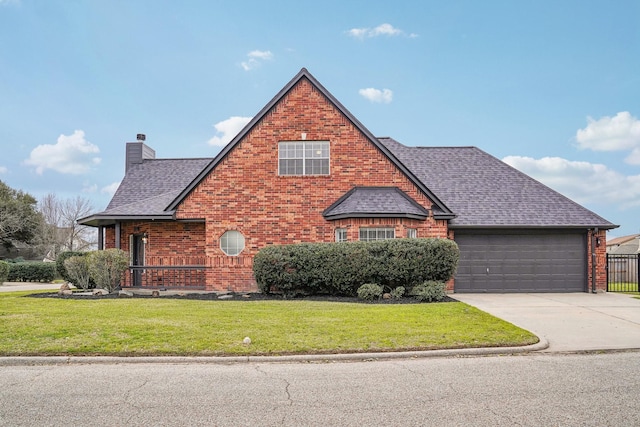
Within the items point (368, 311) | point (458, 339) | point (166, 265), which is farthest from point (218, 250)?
point (458, 339)

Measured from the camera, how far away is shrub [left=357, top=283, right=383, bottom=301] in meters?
13.8

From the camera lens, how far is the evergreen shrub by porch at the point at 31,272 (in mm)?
28766

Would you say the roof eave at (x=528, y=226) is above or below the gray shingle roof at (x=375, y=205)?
below

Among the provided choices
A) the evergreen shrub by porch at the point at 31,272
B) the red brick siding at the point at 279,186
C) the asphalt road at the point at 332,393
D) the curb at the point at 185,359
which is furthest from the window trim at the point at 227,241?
the evergreen shrub by porch at the point at 31,272

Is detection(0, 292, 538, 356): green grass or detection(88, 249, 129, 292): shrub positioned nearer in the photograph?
detection(0, 292, 538, 356): green grass

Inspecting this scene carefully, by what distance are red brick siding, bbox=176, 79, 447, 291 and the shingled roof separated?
1691mm

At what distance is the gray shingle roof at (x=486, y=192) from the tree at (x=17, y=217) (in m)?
34.4

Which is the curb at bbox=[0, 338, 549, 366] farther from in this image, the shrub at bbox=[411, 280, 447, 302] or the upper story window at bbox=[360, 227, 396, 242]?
the upper story window at bbox=[360, 227, 396, 242]

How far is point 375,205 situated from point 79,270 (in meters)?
9.97

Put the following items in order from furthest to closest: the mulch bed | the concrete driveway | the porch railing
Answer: the porch railing → the mulch bed → the concrete driveway

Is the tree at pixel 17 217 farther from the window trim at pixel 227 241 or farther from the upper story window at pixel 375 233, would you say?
the upper story window at pixel 375 233

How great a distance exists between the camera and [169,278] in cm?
1823

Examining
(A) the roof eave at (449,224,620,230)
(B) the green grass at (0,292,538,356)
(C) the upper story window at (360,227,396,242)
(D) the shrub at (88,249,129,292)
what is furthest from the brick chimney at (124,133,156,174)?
(A) the roof eave at (449,224,620,230)

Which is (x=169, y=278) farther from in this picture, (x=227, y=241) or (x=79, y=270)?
(x=79, y=270)
